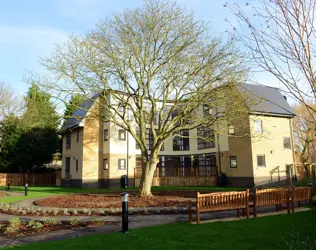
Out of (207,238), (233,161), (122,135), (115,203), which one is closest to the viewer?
(207,238)

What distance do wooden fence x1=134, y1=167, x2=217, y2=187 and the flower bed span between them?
20.6 metres

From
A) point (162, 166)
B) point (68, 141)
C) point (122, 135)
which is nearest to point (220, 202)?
point (122, 135)

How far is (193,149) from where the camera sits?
33594mm

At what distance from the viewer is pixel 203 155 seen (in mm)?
32219

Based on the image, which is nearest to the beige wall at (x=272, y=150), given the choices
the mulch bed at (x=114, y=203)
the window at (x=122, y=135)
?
the window at (x=122, y=135)

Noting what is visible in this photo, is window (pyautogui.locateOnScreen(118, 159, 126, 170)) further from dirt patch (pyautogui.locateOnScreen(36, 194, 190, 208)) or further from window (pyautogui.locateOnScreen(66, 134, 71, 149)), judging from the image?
dirt patch (pyautogui.locateOnScreen(36, 194, 190, 208))

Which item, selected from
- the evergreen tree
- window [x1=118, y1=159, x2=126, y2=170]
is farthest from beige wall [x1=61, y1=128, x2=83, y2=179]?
the evergreen tree

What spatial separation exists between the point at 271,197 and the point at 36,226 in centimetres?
824

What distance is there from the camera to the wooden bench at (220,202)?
30.4 feet

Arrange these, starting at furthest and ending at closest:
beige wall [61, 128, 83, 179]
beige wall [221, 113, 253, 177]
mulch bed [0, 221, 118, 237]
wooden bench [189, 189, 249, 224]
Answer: beige wall [61, 128, 83, 179], beige wall [221, 113, 253, 177], wooden bench [189, 189, 249, 224], mulch bed [0, 221, 118, 237]

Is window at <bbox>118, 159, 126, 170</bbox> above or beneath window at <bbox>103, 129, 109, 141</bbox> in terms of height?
beneath

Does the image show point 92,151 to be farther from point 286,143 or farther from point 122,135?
point 286,143

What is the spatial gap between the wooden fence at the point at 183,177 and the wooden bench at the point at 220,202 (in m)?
19.2

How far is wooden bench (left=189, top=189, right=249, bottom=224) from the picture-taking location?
30.4 ft
